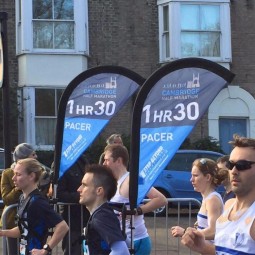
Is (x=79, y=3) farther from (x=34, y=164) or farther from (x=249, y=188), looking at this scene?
(x=249, y=188)

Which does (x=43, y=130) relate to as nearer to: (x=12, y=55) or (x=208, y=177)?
(x=12, y=55)

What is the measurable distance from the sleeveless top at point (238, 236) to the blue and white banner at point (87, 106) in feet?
12.6

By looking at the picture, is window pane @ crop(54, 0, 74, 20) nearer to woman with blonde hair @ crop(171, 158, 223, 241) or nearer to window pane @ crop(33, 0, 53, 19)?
window pane @ crop(33, 0, 53, 19)

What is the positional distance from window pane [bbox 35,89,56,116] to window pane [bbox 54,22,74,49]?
4.75 ft

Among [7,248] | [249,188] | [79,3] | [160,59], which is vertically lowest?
[7,248]

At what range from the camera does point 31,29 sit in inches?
959

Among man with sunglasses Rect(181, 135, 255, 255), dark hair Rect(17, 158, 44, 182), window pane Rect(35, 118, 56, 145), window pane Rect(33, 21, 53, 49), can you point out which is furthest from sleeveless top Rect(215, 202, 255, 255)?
window pane Rect(33, 21, 53, 49)

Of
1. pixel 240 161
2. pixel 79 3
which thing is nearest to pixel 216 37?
pixel 79 3

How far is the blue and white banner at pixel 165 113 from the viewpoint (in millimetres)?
6762

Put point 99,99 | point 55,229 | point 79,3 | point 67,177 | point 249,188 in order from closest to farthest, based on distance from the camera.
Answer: point 249,188 → point 55,229 → point 99,99 → point 67,177 → point 79,3

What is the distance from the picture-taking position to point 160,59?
25.4m

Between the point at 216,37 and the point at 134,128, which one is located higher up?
the point at 216,37

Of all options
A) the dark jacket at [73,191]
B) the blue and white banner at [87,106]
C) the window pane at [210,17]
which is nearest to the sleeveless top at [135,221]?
the blue and white banner at [87,106]

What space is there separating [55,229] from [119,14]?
1932 centimetres
